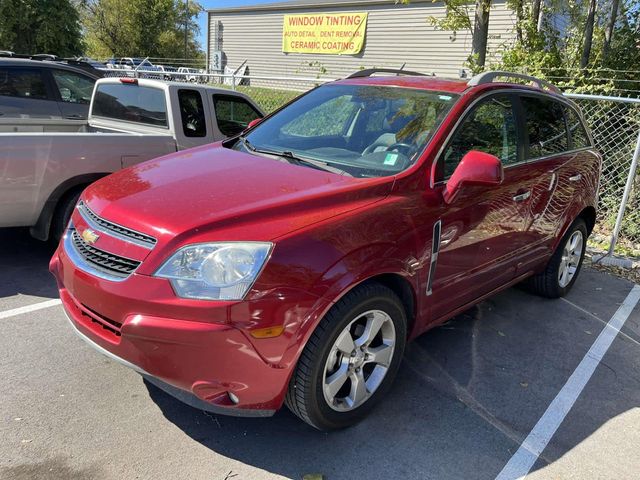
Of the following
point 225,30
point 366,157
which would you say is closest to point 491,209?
point 366,157

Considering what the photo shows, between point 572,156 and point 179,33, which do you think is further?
point 179,33

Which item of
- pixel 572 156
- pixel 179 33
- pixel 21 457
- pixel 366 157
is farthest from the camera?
pixel 179 33

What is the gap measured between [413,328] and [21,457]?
2119mm

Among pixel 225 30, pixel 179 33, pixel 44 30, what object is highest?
pixel 179 33

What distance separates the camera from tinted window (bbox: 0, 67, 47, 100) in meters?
6.69

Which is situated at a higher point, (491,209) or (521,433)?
(491,209)

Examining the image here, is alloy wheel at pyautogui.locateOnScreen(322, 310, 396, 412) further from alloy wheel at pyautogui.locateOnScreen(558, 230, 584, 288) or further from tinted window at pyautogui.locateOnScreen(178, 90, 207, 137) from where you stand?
tinted window at pyautogui.locateOnScreen(178, 90, 207, 137)

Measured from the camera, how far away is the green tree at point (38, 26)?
1916 centimetres

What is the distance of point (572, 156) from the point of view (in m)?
4.53

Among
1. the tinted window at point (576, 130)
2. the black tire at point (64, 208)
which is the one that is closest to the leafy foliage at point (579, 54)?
the tinted window at point (576, 130)

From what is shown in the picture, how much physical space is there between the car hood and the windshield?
268 mm

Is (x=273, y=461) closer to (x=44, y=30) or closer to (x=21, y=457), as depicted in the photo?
(x=21, y=457)

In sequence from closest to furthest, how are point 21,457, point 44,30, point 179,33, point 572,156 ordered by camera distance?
point 21,457 < point 572,156 < point 44,30 < point 179,33

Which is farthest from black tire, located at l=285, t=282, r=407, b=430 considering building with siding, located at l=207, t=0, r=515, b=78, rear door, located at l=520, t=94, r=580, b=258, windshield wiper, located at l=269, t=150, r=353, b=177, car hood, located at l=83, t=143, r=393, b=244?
building with siding, located at l=207, t=0, r=515, b=78
